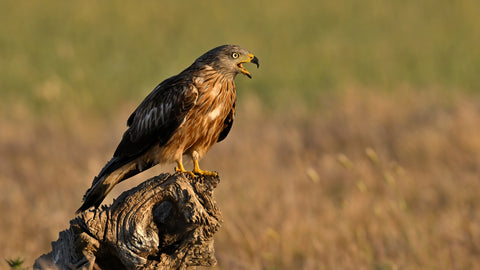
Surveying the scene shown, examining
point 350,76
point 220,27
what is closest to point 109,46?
point 220,27

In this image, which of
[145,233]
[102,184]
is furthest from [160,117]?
[145,233]

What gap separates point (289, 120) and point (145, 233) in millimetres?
9056

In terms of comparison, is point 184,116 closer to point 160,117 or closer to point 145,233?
point 160,117

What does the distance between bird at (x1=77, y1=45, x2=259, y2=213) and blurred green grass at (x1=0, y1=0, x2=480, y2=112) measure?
26.8 feet

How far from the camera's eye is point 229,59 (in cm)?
473

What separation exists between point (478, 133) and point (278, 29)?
11383 mm

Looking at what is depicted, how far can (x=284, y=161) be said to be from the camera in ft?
34.5

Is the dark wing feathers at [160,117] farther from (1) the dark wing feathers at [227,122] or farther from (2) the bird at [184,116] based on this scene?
(1) the dark wing feathers at [227,122]

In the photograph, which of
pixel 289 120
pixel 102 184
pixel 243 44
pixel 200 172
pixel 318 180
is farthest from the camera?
pixel 243 44

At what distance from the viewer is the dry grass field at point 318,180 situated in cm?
679

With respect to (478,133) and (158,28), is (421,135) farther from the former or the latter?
(158,28)

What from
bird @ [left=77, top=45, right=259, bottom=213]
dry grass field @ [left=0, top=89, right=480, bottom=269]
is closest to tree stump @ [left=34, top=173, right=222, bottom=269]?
bird @ [left=77, top=45, right=259, bottom=213]

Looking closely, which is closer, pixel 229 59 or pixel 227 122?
pixel 229 59

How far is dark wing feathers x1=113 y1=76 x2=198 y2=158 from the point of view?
4664 millimetres
